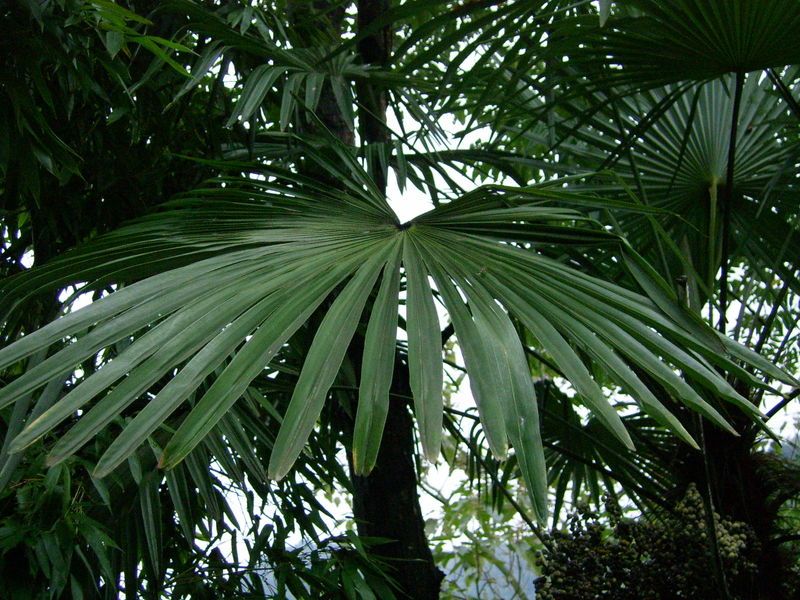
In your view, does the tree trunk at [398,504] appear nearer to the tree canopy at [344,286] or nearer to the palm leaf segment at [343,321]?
the tree canopy at [344,286]

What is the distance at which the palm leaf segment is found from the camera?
886mm

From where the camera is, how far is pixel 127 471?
5.28 ft

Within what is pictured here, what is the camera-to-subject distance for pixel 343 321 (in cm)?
104

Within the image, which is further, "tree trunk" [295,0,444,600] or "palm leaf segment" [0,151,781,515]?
"tree trunk" [295,0,444,600]

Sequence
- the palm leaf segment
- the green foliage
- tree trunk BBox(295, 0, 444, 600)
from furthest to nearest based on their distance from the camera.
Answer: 1. tree trunk BBox(295, 0, 444, 600)
2. the green foliage
3. the palm leaf segment

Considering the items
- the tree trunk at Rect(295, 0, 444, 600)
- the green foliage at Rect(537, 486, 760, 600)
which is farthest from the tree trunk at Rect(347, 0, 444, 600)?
the green foliage at Rect(537, 486, 760, 600)

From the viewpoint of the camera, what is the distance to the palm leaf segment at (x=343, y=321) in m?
0.89

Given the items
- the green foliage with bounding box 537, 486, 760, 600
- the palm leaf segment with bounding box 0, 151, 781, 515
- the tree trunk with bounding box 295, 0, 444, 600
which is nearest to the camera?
the palm leaf segment with bounding box 0, 151, 781, 515

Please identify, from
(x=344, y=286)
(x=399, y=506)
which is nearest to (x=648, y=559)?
(x=399, y=506)

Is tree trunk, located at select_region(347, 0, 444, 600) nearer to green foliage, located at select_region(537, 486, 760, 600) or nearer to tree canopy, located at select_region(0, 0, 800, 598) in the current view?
tree canopy, located at select_region(0, 0, 800, 598)

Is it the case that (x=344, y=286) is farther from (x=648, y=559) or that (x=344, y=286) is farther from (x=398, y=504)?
(x=648, y=559)

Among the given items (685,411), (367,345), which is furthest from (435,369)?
(685,411)

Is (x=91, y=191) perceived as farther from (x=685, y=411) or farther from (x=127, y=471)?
(x=685, y=411)

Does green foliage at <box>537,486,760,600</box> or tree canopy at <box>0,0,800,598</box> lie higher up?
tree canopy at <box>0,0,800,598</box>
